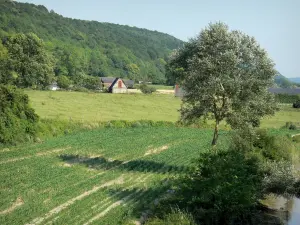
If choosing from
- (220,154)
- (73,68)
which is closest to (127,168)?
(220,154)

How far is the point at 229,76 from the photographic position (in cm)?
2873

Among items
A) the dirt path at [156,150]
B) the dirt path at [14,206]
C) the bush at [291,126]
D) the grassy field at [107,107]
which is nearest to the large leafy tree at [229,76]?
the dirt path at [156,150]

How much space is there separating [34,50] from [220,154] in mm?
75897

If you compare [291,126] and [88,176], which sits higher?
[88,176]

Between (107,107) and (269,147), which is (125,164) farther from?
(107,107)

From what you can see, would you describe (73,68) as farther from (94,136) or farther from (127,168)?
(127,168)

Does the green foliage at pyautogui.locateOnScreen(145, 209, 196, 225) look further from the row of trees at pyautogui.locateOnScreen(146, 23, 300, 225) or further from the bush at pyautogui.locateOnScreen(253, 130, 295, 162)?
the bush at pyautogui.locateOnScreen(253, 130, 295, 162)

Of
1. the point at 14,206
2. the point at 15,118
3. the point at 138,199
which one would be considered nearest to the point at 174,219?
the point at 138,199

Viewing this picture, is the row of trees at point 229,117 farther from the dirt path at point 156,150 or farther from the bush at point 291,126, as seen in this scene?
the bush at point 291,126

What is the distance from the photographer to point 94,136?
154 feet

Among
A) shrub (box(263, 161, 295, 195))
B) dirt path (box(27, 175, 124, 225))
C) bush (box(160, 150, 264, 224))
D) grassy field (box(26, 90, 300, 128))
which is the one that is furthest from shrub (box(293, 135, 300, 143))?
dirt path (box(27, 175, 124, 225))

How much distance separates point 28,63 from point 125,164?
61341 mm

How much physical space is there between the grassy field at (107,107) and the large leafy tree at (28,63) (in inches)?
391

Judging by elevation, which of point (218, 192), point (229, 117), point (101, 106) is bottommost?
point (101, 106)
